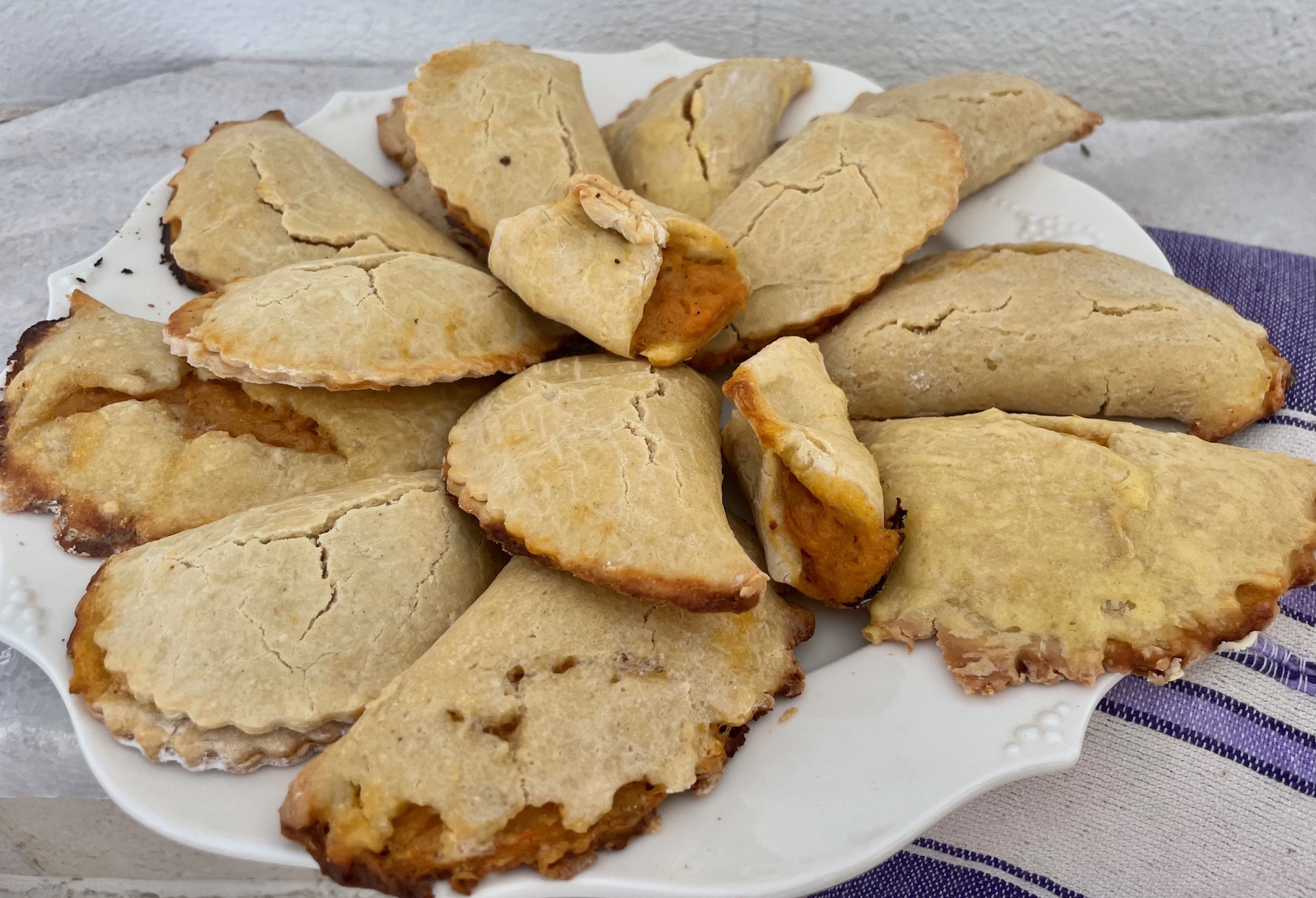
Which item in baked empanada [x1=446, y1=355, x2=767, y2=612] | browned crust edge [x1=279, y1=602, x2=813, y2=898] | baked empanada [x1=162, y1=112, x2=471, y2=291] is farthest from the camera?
baked empanada [x1=162, y1=112, x2=471, y2=291]

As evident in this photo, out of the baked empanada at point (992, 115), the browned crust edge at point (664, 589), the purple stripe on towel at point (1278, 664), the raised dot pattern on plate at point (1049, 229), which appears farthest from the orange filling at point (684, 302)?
the purple stripe on towel at point (1278, 664)

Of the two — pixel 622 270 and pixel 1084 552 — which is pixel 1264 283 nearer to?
pixel 1084 552

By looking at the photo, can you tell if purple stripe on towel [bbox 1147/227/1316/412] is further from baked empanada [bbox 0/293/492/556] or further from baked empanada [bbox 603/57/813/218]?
baked empanada [bbox 0/293/492/556]

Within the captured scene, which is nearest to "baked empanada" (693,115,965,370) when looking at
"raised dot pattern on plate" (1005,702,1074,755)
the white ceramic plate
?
the white ceramic plate

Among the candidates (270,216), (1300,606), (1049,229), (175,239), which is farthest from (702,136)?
(1300,606)

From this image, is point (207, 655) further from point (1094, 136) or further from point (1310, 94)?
point (1310, 94)

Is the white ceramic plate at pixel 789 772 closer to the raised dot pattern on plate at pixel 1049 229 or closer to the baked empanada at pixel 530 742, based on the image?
the baked empanada at pixel 530 742
